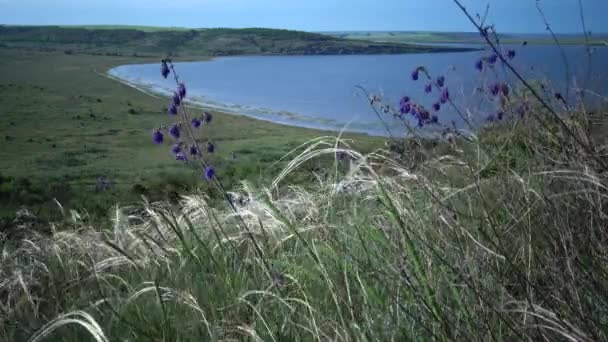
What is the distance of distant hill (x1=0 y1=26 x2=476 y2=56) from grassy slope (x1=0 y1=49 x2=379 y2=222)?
72501 mm

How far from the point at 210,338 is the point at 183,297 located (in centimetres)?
26

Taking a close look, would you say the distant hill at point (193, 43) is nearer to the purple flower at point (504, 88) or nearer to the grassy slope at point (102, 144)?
the grassy slope at point (102, 144)

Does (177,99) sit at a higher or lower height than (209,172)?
higher

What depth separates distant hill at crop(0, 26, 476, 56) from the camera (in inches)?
4508

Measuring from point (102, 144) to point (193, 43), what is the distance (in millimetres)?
110920

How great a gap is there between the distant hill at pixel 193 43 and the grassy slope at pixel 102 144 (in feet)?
238

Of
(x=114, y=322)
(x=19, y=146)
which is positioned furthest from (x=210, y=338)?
(x=19, y=146)

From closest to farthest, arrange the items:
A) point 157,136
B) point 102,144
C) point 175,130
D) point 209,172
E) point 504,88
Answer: point 209,172, point 175,130, point 157,136, point 504,88, point 102,144

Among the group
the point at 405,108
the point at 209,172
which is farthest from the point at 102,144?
the point at 209,172

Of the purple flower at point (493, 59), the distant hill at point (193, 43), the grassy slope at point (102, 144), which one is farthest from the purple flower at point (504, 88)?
the distant hill at point (193, 43)

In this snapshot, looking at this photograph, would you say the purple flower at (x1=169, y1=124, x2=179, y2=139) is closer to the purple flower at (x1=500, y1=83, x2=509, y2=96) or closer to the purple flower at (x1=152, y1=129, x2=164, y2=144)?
the purple flower at (x1=152, y1=129, x2=164, y2=144)

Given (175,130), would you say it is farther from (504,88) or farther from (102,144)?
(102,144)

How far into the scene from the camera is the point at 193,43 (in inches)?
5153

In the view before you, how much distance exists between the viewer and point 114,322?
2762 millimetres
